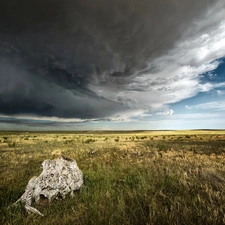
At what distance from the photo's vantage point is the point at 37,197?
4.64 m

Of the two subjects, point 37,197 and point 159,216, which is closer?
point 159,216

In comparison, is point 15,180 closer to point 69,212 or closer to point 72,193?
point 72,193

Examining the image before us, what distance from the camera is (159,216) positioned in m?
3.25

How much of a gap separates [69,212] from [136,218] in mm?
1677

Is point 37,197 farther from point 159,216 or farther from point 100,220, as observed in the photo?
point 159,216

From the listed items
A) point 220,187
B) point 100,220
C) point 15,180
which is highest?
point 220,187

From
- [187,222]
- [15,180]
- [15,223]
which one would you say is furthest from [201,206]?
[15,180]

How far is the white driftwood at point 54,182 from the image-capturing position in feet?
15.3

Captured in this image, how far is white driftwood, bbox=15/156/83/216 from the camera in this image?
4668 millimetres

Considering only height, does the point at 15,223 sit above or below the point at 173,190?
below

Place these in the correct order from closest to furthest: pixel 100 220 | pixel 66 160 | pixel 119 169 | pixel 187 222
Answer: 1. pixel 187 222
2. pixel 100 220
3. pixel 66 160
4. pixel 119 169

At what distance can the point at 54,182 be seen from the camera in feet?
16.8

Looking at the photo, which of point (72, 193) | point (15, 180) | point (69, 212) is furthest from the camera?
point (15, 180)

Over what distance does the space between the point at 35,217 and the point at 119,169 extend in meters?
4.63
